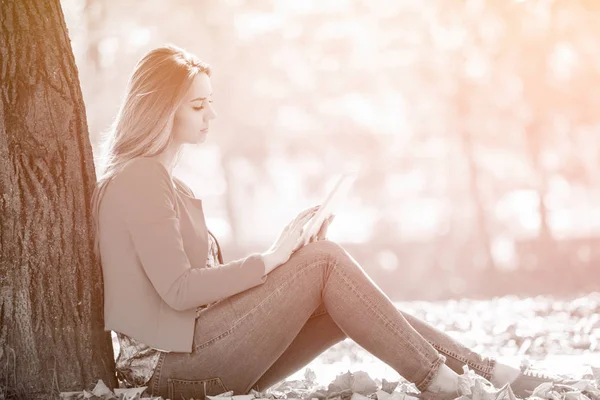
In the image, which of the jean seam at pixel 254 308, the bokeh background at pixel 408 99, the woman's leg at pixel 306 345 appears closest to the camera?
the jean seam at pixel 254 308

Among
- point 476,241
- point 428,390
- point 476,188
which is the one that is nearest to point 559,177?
point 476,241

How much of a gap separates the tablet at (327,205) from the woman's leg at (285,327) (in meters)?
0.11

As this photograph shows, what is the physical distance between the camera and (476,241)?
16562mm

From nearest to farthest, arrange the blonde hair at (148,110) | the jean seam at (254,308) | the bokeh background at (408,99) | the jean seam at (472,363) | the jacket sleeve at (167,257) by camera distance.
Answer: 1. the jacket sleeve at (167,257)
2. the jean seam at (254,308)
3. the blonde hair at (148,110)
4. the jean seam at (472,363)
5. the bokeh background at (408,99)

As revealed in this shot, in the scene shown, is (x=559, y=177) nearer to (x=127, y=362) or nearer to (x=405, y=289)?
(x=405, y=289)

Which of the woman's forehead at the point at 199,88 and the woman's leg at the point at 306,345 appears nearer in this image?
the woman's forehead at the point at 199,88

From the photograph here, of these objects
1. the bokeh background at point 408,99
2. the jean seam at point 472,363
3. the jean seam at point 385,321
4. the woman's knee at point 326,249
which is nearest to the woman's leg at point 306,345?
the jean seam at point 472,363

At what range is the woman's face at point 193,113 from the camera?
336 centimetres

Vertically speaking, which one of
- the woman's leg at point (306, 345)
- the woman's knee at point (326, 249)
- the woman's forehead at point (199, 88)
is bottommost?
the woman's leg at point (306, 345)

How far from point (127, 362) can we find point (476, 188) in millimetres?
11640

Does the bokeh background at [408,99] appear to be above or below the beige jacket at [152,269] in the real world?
above

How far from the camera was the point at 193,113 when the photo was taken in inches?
133

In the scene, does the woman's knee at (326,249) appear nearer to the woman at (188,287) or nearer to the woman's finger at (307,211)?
the woman at (188,287)

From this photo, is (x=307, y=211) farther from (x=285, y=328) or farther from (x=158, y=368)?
(x=158, y=368)
